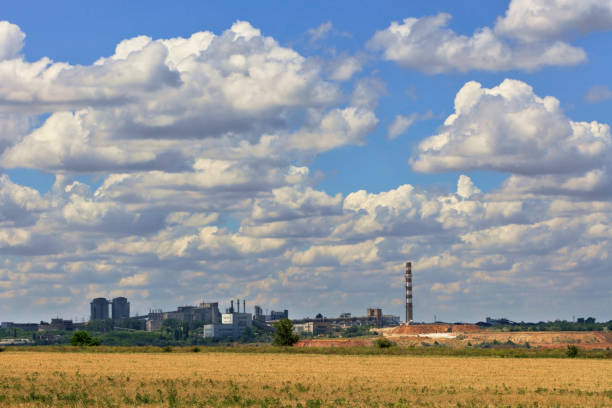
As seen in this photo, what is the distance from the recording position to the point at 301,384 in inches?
3078

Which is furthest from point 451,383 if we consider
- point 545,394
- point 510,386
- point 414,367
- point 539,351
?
point 539,351

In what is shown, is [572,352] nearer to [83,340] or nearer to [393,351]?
[393,351]

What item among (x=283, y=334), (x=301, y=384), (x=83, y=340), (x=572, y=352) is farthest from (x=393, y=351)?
(x=301, y=384)

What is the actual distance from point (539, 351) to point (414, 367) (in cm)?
4428

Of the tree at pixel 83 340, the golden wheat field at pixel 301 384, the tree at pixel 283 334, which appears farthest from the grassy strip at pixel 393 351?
the golden wheat field at pixel 301 384

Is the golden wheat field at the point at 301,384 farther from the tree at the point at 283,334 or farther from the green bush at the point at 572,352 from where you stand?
the tree at the point at 283,334

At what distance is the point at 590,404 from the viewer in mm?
62031

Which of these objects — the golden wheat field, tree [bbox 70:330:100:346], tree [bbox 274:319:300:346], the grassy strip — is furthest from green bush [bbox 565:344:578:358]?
tree [bbox 70:330:100:346]

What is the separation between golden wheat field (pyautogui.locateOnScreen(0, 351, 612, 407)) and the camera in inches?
2486

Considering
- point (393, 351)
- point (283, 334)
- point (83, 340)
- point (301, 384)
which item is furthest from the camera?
point (283, 334)

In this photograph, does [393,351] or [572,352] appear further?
[393,351]

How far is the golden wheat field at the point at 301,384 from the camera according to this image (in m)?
63.2

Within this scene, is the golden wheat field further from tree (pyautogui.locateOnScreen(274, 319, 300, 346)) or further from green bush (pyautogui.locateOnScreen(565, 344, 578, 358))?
tree (pyautogui.locateOnScreen(274, 319, 300, 346))

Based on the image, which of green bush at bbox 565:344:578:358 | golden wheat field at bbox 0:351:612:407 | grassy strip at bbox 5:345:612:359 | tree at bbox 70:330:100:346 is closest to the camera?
golden wheat field at bbox 0:351:612:407
